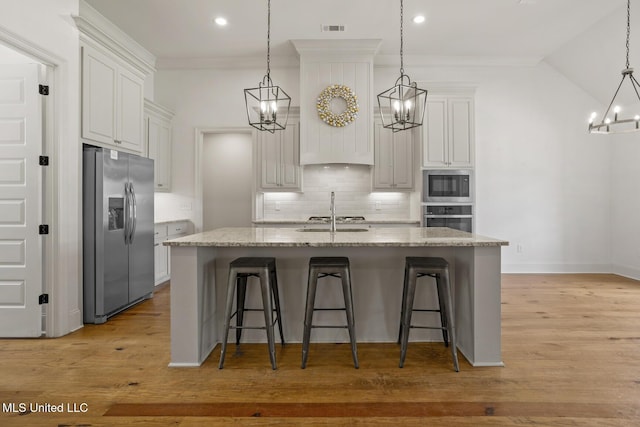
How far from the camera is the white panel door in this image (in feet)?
9.90

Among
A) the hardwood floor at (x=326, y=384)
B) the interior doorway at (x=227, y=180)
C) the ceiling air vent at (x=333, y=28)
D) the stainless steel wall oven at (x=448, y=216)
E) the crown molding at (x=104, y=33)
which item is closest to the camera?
the hardwood floor at (x=326, y=384)

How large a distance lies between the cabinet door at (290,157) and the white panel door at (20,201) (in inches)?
113

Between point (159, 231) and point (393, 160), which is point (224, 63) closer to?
point (159, 231)

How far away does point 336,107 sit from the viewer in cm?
509

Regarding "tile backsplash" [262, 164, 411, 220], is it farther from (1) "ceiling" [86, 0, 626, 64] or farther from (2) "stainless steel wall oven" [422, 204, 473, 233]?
(1) "ceiling" [86, 0, 626, 64]

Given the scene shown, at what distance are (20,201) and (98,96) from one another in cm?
119

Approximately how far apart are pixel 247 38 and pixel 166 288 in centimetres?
348

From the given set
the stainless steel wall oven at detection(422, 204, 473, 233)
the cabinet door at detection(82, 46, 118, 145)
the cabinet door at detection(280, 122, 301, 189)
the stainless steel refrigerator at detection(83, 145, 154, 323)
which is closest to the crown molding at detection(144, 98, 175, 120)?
the cabinet door at detection(82, 46, 118, 145)

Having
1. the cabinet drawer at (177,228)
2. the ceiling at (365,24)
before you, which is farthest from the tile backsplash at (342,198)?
the ceiling at (365,24)

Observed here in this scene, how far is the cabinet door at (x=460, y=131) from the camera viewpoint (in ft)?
16.5

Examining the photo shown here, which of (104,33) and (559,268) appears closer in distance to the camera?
(104,33)

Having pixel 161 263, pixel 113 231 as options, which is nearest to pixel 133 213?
pixel 113 231

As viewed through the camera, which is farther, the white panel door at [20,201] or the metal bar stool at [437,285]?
the white panel door at [20,201]

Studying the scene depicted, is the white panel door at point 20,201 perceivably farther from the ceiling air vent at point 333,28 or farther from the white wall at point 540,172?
the white wall at point 540,172
